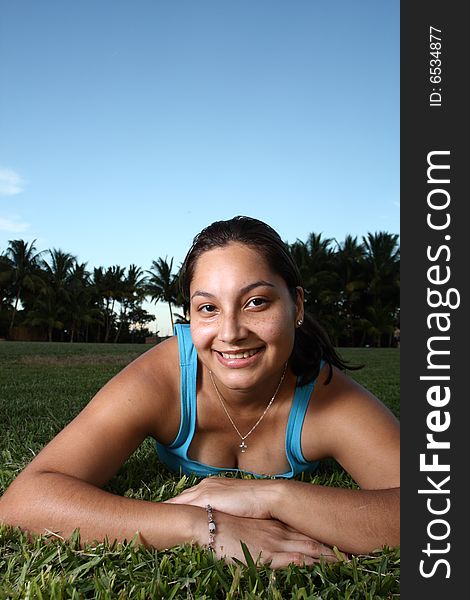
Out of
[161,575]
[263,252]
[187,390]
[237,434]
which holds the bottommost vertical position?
[161,575]

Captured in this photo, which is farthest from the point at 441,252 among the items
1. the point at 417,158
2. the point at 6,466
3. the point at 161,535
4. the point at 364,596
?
the point at 6,466

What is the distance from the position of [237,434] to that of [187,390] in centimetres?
32

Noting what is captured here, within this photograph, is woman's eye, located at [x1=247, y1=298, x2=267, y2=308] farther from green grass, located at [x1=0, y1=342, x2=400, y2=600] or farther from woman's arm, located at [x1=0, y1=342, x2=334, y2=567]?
green grass, located at [x1=0, y1=342, x2=400, y2=600]

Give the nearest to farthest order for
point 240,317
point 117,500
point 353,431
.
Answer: point 117,500 → point 240,317 → point 353,431

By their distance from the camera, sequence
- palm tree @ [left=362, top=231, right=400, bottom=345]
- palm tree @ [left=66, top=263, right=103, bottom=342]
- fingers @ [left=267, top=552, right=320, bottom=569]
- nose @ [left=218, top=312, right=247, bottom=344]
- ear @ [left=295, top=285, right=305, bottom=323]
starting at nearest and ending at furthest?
fingers @ [left=267, top=552, right=320, bottom=569], nose @ [left=218, top=312, right=247, bottom=344], ear @ [left=295, top=285, right=305, bottom=323], palm tree @ [left=362, top=231, right=400, bottom=345], palm tree @ [left=66, top=263, right=103, bottom=342]

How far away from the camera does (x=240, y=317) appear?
210cm

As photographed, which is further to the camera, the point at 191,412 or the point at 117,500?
the point at 191,412

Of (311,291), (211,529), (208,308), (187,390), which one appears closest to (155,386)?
(187,390)

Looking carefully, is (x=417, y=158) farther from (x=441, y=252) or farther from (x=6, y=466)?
(x=6, y=466)

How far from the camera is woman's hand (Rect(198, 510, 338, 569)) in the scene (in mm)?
1853

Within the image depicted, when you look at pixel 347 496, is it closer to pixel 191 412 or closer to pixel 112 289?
pixel 191 412

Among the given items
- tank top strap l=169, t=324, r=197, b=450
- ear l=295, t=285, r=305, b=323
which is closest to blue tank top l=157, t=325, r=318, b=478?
tank top strap l=169, t=324, r=197, b=450

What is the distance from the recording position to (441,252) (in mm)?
1658

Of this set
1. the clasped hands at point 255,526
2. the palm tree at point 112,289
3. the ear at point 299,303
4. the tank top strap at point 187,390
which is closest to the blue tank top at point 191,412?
the tank top strap at point 187,390
